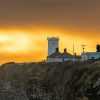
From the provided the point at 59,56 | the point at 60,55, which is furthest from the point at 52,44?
the point at 59,56

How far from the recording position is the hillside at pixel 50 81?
45588 mm

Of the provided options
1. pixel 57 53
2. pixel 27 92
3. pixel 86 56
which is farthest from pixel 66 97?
pixel 57 53

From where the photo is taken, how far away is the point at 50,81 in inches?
2173

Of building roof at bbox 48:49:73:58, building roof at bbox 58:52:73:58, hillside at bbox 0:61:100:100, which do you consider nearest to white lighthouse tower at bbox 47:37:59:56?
building roof at bbox 48:49:73:58

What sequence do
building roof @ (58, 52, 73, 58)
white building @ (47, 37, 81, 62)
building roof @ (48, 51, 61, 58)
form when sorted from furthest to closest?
building roof @ (48, 51, 61, 58), building roof @ (58, 52, 73, 58), white building @ (47, 37, 81, 62)

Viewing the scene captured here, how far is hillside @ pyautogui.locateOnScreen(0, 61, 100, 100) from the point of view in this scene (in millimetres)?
45588

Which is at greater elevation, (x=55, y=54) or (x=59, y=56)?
(x=55, y=54)

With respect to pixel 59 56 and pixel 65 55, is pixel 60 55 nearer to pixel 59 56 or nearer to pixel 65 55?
pixel 59 56

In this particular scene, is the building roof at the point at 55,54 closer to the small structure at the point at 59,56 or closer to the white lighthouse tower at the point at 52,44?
the small structure at the point at 59,56

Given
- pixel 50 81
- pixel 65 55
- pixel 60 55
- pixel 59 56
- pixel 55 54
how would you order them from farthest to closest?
pixel 55 54, pixel 60 55, pixel 65 55, pixel 59 56, pixel 50 81

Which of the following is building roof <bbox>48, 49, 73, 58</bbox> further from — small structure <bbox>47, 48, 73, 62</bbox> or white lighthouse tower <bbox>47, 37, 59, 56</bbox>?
white lighthouse tower <bbox>47, 37, 59, 56</bbox>

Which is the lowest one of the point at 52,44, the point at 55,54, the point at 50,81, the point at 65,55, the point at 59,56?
the point at 50,81

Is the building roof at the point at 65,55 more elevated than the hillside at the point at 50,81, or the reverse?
the building roof at the point at 65,55

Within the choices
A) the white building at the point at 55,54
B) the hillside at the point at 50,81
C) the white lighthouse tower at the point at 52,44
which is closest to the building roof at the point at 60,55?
the white building at the point at 55,54
